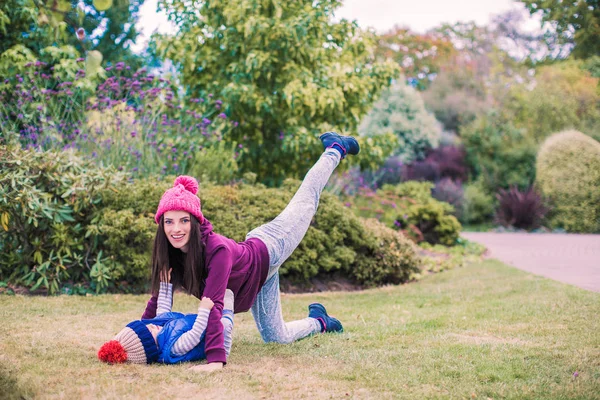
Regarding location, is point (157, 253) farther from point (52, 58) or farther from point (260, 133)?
point (52, 58)

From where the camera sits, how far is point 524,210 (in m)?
15.2

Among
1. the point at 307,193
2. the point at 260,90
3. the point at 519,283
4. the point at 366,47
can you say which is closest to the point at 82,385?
the point at 307,193

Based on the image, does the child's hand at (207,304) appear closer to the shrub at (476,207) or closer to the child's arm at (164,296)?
the child's arm at (164,296)

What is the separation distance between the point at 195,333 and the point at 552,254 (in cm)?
766

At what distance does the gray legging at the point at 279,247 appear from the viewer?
4160mm

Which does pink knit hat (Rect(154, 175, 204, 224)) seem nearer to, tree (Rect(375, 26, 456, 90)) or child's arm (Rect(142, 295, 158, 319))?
child's arm (Rect(142, 295, 158, 319))

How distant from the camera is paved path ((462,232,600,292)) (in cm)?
742

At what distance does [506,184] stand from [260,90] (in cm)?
1152

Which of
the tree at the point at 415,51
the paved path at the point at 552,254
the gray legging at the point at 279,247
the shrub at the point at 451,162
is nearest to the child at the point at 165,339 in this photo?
the gray legging at the point at 279,247

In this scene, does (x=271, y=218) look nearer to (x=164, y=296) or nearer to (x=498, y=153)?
(x=164, y=296)

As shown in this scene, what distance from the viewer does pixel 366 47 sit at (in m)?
9.38

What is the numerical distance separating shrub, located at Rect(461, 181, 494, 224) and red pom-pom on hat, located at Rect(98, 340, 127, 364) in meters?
14.0

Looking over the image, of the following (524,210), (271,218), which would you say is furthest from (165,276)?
(524,210)

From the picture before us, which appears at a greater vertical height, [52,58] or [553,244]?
[52,58]
